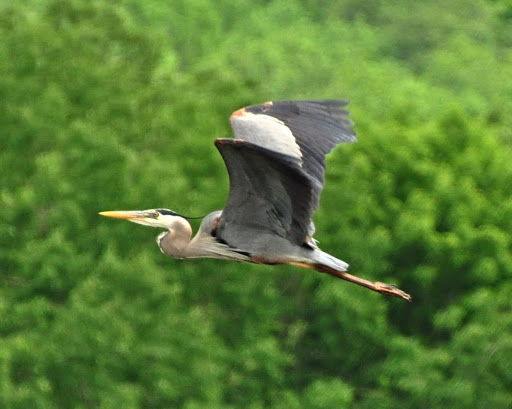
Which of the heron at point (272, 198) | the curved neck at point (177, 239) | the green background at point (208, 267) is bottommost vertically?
the green background at point (208, 267)

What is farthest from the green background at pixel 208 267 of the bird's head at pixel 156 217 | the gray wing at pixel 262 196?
the gray wing at pixel 262 196

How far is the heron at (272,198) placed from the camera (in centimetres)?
1407

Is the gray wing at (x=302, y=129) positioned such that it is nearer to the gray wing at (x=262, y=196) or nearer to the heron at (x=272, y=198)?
the heron at (x=272, y=198)

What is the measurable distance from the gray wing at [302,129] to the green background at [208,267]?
589 inches

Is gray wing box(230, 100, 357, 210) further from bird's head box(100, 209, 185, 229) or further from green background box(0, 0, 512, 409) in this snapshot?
green background box(0, 0, 512, 409)

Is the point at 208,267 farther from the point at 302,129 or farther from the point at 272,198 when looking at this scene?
the point at 272,198

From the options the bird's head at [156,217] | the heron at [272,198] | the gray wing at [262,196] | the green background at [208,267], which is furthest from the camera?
the green background at [208,267]

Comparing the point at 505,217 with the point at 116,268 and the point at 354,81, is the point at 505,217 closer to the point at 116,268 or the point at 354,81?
the point at 116,268

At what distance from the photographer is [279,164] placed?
45.0 feet

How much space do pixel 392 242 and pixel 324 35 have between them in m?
75.2

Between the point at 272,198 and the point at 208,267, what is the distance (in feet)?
65.4

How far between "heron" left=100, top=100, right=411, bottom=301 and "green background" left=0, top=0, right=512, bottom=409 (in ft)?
49.3

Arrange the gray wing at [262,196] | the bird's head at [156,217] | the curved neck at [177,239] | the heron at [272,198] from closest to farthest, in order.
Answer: the gray wing at [262,196]
the heron at [272,198]
the curved neck at [177,239]
the bird's head at [156,217]

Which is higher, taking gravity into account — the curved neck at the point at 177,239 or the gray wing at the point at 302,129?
the gray wing at the point at 302,129
